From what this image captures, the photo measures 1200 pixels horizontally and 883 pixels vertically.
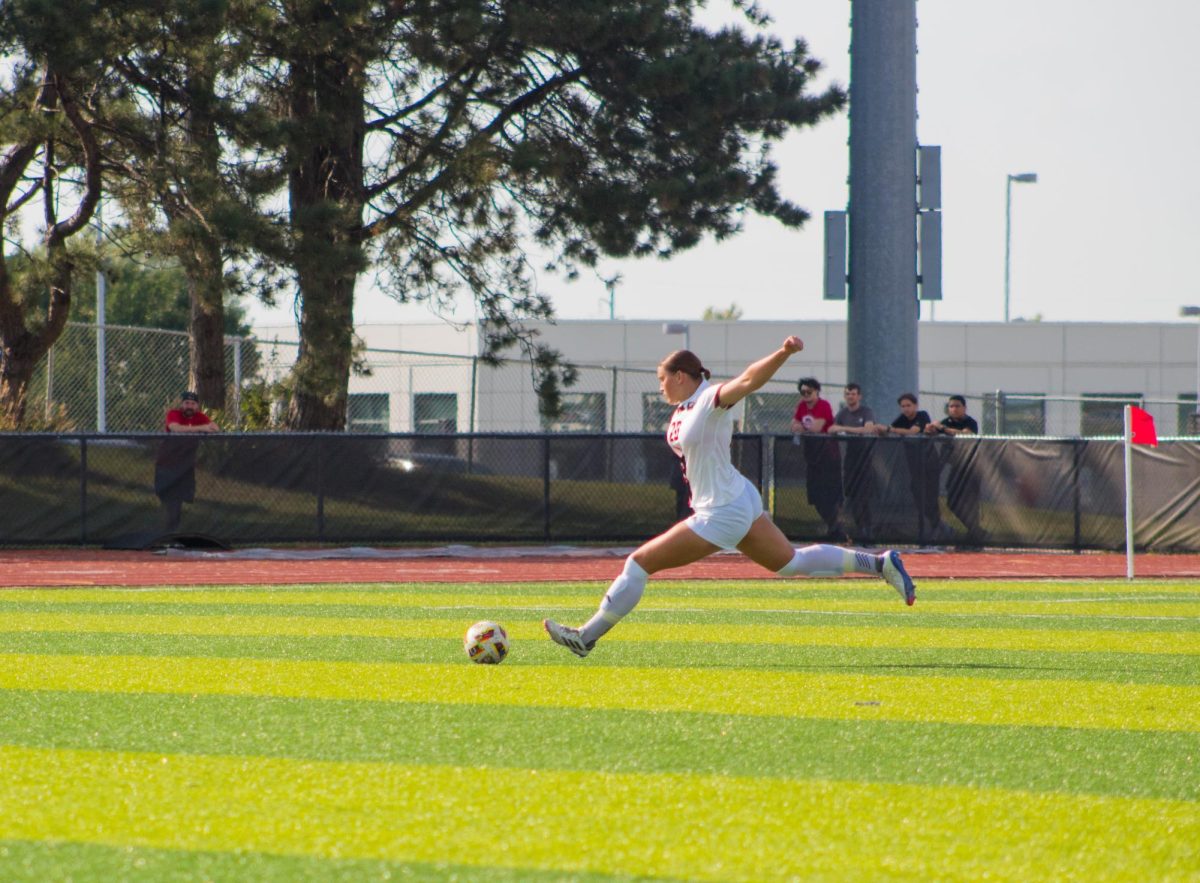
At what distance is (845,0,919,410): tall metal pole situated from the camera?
951 inches

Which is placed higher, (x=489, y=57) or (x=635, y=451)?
(x=489, y=57)

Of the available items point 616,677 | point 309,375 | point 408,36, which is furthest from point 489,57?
point 616,677

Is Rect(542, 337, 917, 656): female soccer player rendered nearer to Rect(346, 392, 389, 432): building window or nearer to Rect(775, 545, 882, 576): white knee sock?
Rect(775, 545, 882, 576): white knee sock

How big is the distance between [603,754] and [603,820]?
3.63 ft

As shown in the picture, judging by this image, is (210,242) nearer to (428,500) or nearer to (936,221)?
(428,500)

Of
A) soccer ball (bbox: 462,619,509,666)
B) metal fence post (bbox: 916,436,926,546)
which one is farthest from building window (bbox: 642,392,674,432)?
soccer ball (bbox: 462,619,509,666)

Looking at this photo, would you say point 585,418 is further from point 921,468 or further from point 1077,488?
point 1077,488

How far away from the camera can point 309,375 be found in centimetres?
2455

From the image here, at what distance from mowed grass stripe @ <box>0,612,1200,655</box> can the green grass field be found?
7cm

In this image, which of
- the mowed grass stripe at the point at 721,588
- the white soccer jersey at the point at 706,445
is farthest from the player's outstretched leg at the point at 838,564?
the mowed grass stripe at the point at 721,588

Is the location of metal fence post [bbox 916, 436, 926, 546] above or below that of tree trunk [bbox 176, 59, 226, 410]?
below

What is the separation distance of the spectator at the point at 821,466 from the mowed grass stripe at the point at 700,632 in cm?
1053

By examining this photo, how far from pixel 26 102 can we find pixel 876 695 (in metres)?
19.8

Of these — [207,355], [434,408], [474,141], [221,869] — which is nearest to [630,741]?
[221,869]
